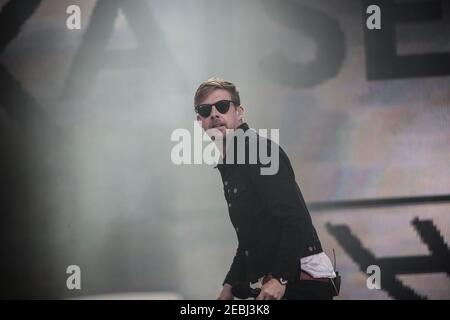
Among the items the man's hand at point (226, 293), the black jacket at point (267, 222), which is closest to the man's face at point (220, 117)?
the black jacket at point (267, 222)

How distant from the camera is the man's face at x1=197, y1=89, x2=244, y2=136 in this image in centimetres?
231

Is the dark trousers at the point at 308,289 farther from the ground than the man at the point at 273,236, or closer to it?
closer to it

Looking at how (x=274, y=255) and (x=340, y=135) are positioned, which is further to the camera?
(x=340, y=135)

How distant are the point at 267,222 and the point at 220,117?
57 cm

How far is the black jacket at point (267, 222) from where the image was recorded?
191 cm

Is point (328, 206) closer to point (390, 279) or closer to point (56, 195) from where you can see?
point (390, 279)

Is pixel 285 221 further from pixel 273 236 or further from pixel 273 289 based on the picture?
pixel 273 289

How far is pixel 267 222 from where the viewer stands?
2.04 m

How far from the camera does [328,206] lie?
2570 mm

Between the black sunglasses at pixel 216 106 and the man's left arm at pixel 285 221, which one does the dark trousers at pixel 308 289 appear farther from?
the black sunglasses at pixel 216 106

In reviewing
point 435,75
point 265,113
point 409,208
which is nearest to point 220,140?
point 265,113

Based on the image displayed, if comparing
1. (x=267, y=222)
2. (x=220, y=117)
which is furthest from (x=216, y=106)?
(x=267, y=222)
